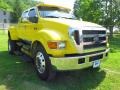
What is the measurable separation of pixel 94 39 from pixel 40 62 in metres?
1.60

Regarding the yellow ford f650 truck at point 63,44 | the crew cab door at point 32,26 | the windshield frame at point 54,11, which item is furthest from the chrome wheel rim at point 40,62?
the windshield frame at point 54,11

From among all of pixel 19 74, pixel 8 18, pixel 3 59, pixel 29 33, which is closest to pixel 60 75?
pixel 19 74

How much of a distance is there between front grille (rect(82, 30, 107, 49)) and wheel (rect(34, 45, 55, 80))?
41.2 inches

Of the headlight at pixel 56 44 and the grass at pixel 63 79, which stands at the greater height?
the headlight at pixel 56 44

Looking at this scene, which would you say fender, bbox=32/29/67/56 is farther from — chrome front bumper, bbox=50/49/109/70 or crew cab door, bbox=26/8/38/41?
crew cab door, bbox=26/8/38/41

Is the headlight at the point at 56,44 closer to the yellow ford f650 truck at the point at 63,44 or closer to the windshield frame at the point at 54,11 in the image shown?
the yellow ford f650 truck at the point at 63,44

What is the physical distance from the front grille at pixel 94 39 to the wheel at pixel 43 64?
3.43ft

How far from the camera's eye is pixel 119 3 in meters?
31.0

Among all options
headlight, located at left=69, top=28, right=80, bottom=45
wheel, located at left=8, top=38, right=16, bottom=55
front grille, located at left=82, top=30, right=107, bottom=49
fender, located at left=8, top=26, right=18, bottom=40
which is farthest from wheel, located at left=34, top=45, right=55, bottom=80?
wheel, located at left=8, top=38, right=16, bottom=55

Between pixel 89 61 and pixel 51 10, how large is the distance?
2.46 metres

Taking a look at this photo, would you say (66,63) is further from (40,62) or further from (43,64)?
(40,62)

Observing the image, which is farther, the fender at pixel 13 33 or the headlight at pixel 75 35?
the fender at pixel 13 33

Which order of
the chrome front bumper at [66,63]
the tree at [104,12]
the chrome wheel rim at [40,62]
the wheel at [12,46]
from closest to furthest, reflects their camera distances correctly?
the chrome front bumper at [66,63], the chrome wheel rim at [40,62], the wheel at [12,46], the tree at [104,12]

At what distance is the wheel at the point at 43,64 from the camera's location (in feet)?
21.1
